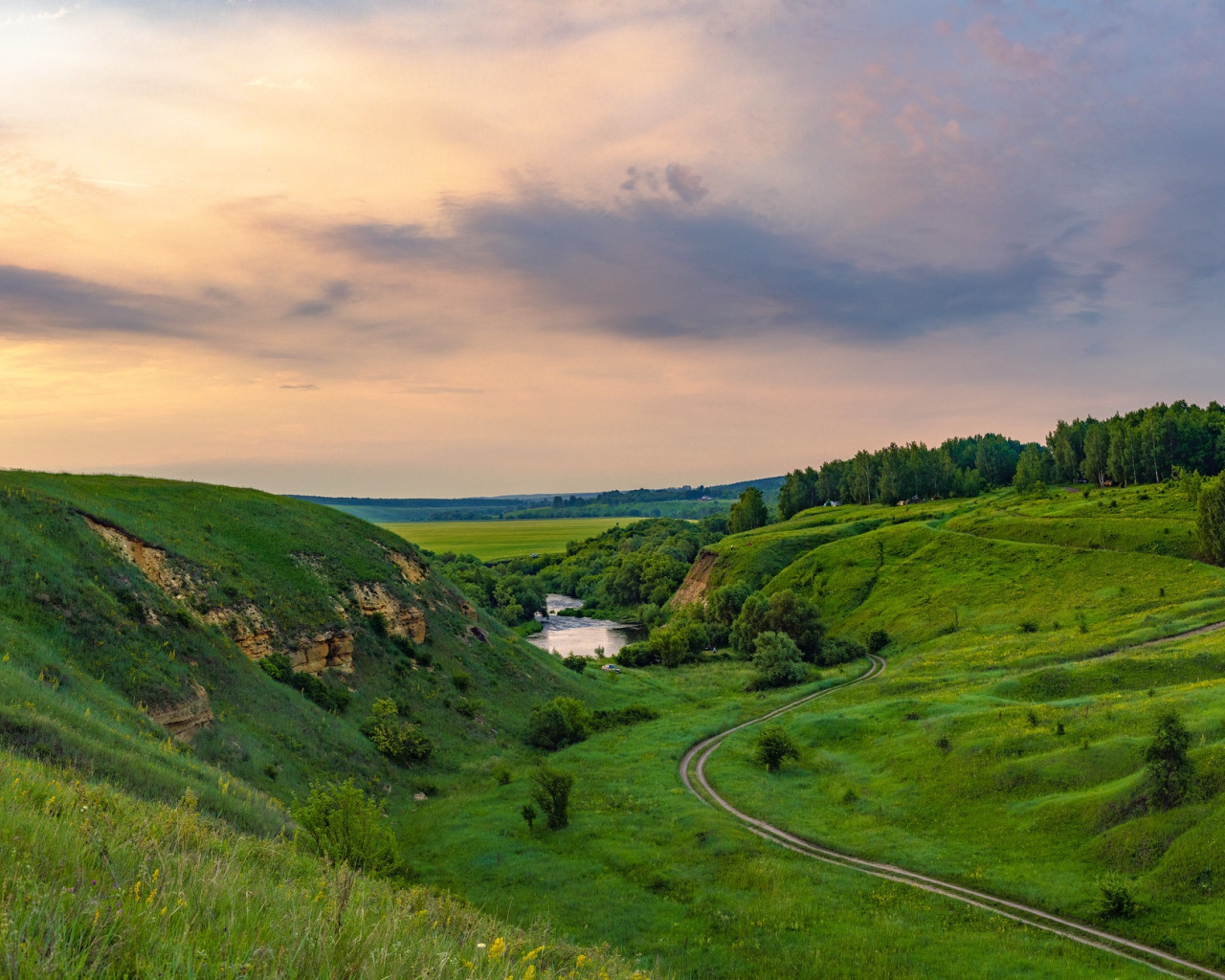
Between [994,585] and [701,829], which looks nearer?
[701,829]

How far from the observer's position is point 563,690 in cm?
7531

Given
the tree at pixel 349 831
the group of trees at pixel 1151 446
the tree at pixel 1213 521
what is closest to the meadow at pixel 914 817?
the tree at pixel 349 831

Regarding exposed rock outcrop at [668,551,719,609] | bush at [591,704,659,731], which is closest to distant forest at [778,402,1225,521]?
exposed rock outcrop at [668,551,719,609]

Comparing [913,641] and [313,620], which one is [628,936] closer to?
[313,620]

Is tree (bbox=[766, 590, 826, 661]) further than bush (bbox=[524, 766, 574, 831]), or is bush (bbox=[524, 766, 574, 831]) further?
tree (bbox=[766, 590, 826, 661])

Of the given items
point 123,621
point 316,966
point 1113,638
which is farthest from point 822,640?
point 316,966

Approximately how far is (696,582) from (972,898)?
432 ft

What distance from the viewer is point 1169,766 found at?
31.9 m

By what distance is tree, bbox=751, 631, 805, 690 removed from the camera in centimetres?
8956

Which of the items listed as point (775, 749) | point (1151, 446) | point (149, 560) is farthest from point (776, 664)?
point (1151, 446)

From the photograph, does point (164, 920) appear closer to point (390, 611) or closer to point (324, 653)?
point (324, 653)

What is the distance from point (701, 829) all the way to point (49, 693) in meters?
33.1

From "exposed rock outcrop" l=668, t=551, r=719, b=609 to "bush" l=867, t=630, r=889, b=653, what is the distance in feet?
171

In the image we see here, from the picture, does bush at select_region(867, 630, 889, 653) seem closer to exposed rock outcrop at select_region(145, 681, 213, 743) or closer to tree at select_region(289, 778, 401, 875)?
tree at select_region(289, 778, 401, 875)
